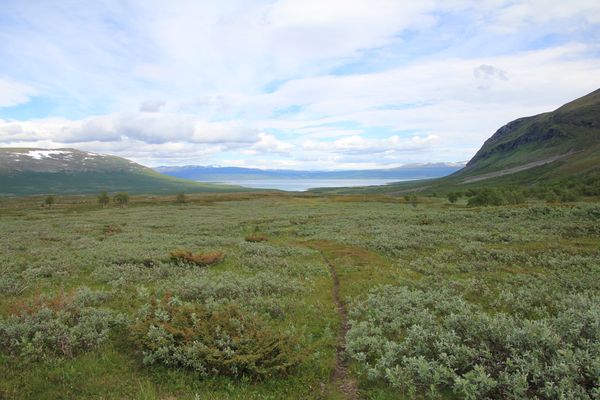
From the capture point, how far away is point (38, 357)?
10445 millimetres

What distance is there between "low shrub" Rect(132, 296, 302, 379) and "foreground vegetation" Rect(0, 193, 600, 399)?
50 millimetres

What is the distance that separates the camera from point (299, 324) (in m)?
13.7

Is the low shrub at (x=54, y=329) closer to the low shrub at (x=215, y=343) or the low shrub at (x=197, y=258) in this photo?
the low shrub at (x=215, y=343)

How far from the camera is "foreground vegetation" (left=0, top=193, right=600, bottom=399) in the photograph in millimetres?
9062

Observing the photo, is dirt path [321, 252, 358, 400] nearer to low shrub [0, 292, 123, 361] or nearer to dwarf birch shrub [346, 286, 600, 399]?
dwarf birch shrub [346, 286, 600, 399]

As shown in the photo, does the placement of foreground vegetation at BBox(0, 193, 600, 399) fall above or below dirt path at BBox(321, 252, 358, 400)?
above

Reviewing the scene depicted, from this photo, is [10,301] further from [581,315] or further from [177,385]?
[581,315]

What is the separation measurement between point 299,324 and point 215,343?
13.2 ft

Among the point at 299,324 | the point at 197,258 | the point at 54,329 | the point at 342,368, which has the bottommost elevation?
the point at 342,368

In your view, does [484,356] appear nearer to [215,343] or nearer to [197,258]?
[215,343]

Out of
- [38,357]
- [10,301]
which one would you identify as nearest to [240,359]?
[38,357]

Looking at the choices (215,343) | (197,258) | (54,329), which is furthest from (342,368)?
(197,258)

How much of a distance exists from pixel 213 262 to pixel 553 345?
64.4ft

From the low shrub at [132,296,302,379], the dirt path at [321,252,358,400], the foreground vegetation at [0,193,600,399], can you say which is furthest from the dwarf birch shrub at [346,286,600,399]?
the low shrub at [132,296,302,379]
